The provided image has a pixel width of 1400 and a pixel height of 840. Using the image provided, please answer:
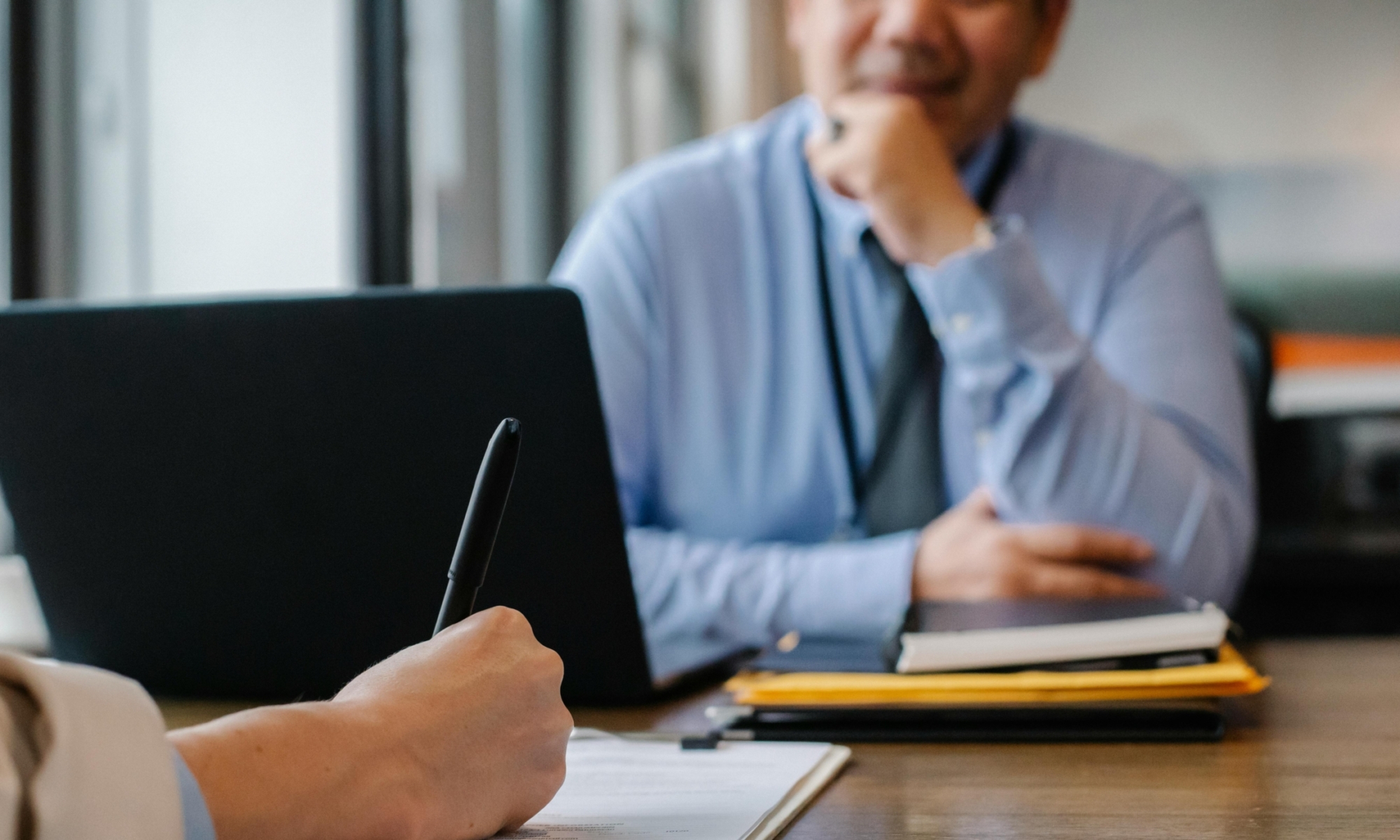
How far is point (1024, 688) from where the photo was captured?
695 mm

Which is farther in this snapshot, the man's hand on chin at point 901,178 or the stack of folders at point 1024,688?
the man's hand on chin at point 901,178

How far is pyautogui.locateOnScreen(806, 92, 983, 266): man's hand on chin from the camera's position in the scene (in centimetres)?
122

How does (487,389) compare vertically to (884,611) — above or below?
above

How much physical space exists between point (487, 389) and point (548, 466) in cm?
5

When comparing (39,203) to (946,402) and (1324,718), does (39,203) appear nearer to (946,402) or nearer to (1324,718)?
(946,402)

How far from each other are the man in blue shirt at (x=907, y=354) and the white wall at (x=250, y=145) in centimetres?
50

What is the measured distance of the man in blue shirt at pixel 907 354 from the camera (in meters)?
1.14

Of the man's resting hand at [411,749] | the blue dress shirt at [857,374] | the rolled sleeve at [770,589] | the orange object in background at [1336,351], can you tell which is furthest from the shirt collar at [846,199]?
the orange object in background at [1336,351]

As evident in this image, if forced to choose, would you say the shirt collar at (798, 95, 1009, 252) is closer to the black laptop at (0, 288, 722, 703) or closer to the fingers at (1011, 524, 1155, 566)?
the fingers at (1011, 524, 1155, 566)

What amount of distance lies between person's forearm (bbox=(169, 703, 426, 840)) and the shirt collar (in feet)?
3.55

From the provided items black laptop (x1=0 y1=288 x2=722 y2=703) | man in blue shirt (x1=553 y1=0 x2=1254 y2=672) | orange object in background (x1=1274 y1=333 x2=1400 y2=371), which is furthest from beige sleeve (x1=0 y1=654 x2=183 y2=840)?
orange object in background (x1=1274 y1=333 x2=1400 y2=371)

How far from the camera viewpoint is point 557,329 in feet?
2.19

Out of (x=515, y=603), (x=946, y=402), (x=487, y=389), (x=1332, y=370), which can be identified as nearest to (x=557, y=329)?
(x=487, y=389)

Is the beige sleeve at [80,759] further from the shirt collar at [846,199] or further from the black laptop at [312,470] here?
the shirt collar at [846,199]
